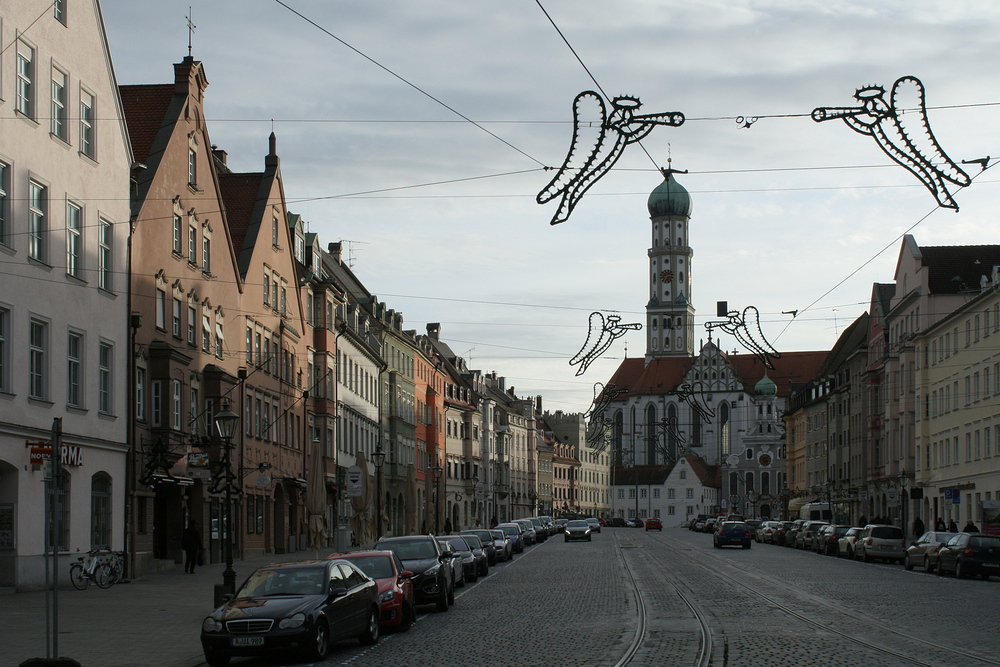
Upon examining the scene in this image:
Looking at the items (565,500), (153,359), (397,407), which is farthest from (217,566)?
(565,500)

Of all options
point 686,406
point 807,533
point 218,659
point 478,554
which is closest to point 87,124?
point 478,554

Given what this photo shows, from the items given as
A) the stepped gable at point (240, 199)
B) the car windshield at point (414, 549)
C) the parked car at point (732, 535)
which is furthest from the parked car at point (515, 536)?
the car windshield at point (414, 549)

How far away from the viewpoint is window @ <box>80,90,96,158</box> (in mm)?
33594

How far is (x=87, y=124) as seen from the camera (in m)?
34.1

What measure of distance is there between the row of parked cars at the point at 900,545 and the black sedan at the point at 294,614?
22.4 meters

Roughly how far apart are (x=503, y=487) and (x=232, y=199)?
76903 mm

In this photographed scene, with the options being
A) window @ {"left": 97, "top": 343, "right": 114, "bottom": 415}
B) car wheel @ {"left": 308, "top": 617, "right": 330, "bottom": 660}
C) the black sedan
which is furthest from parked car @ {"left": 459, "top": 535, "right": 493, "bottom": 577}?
car wheel @ {"left": 308, "top": 617, "right": 330, "bottom": 660}

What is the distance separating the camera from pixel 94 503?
111ft

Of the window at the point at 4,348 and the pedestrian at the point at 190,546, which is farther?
the pedestrian at the point at 190,546

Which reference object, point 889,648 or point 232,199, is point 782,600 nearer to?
point 889,648

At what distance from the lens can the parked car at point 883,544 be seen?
160 ft

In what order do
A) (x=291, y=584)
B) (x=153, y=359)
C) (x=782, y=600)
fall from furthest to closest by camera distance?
(x=153, y=359), (x=782, y=600), (x=291, y=584)

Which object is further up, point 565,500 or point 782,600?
point 782,600

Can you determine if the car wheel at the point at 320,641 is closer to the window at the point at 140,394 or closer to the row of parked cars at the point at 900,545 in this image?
the window at the point at 140,394
